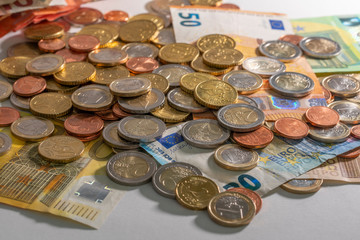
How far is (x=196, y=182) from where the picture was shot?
169 centimetres

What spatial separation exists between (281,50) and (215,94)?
2.06ft

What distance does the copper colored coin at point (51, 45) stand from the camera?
248 centimetres

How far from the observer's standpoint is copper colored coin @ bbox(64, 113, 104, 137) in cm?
193

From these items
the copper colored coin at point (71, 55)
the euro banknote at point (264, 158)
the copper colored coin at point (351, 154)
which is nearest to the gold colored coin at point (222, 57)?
the euro banknote at point (264, 158)

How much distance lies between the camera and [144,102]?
2.04m

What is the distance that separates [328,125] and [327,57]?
2.15 feet

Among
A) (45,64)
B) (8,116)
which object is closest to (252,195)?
(8,116)

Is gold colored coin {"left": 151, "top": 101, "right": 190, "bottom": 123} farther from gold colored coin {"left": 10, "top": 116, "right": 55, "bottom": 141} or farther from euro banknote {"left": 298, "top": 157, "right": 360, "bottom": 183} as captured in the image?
euro banknote {"left": 298, "top": 157, "right": 360, "bottom": 183}

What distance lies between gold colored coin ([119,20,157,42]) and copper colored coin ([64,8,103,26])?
0.78ft

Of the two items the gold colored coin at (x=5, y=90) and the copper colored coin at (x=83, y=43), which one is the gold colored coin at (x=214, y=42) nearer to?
the copper colored coin at (x=83, y=43)

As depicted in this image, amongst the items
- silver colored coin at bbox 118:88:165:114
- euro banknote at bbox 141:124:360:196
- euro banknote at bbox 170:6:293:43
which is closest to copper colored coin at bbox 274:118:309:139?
euro banknote at bbox 141:124:360:196

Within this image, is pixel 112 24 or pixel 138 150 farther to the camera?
pixel 112 24

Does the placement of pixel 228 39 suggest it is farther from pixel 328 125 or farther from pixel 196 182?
pixel 196 182

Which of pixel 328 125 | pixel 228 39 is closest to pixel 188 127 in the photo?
pixel 328 125
